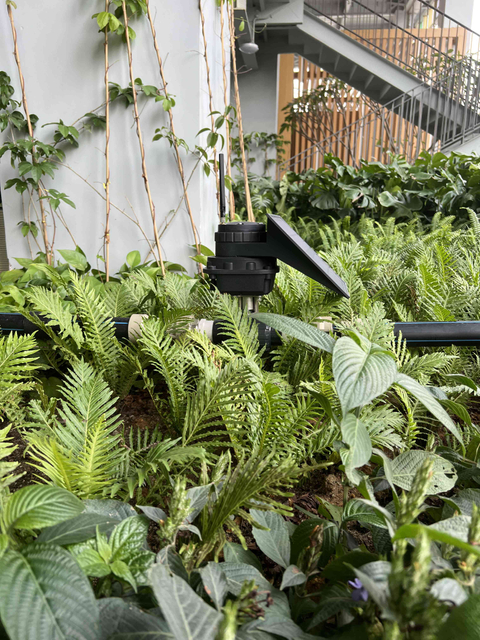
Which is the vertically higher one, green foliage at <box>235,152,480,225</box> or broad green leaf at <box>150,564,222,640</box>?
→ green foliage at <box>235,152,480,225</box>

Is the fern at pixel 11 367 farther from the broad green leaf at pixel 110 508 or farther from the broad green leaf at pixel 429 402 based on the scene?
the broad green leaf at pixel 429 402

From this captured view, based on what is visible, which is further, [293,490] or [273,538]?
[293,490]

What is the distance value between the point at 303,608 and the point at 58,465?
0.33 m

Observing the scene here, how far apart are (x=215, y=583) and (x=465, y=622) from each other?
21 cm

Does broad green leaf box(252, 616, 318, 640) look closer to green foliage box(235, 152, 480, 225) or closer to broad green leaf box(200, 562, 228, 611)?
broad green leaf box(200, 562, 228, 611)

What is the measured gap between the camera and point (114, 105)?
6.25 feet

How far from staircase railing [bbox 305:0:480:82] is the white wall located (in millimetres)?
5815

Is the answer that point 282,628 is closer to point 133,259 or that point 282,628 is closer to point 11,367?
point 11,367

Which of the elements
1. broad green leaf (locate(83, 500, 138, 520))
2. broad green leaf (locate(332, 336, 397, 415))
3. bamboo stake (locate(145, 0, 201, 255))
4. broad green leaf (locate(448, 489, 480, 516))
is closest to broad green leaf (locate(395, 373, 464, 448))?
broad green leaf (locate(332, 336, 397, 415))

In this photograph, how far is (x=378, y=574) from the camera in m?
0.37

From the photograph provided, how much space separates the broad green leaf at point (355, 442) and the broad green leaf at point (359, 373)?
25mm

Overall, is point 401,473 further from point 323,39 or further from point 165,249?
point 323,39

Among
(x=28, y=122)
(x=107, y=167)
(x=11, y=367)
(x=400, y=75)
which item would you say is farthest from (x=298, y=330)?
(x=400, y=75)

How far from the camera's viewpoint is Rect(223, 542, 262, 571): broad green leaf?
51 centimetres
